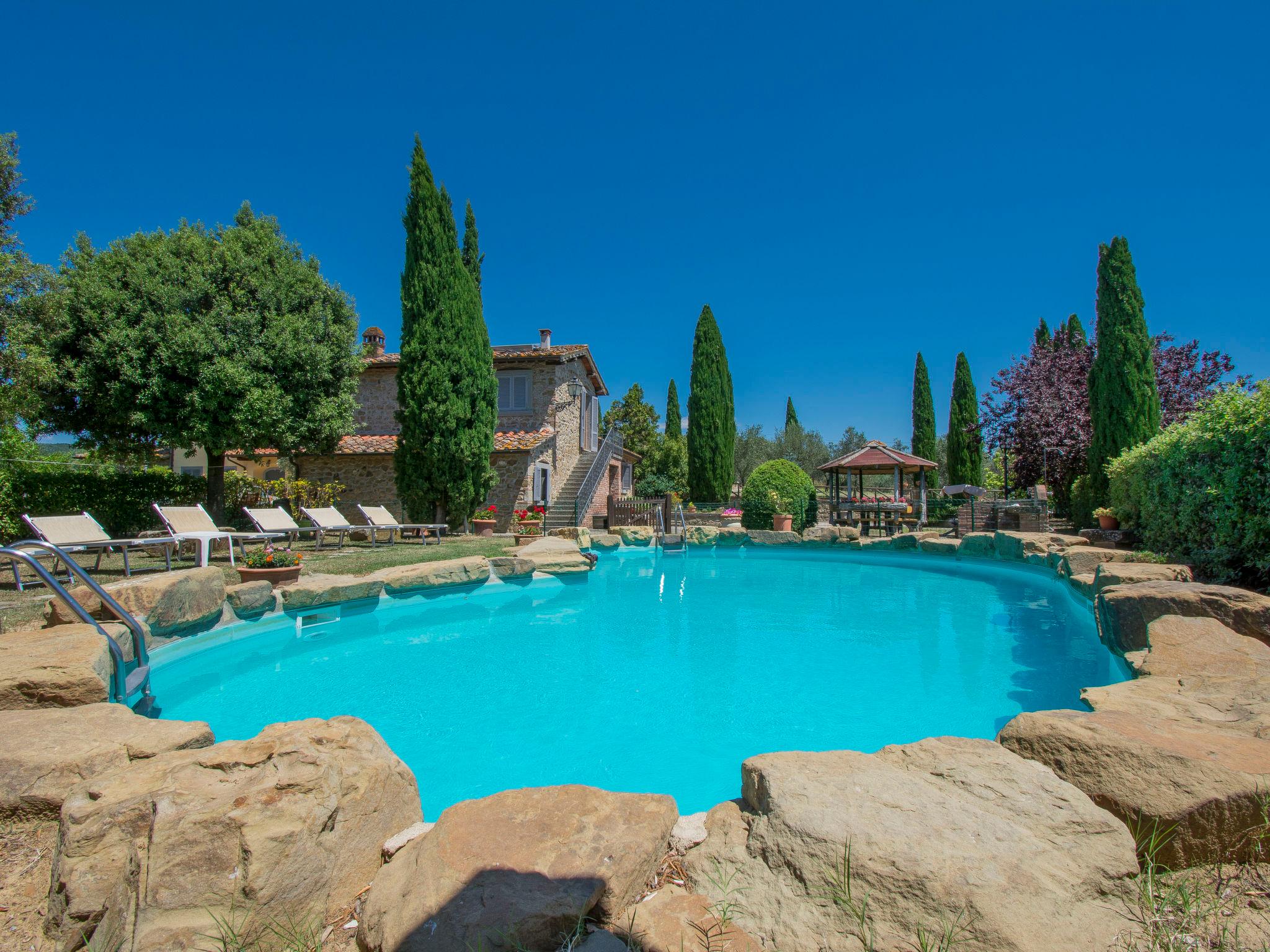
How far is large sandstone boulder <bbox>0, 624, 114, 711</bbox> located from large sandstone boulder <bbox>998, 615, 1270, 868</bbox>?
4.94 m

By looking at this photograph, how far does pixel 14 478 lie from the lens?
10.9 meters

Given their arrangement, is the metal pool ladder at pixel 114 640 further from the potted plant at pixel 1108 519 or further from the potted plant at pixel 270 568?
the potted plant at pixel 1108 519

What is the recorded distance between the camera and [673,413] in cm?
3450

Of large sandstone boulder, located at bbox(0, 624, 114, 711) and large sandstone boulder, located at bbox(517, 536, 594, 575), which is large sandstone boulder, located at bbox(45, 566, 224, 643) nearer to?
large sandstone boulder, located at bbox(0, 624, 114, 711)

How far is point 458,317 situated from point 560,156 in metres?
5.20

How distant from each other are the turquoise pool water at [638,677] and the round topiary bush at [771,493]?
8.25m

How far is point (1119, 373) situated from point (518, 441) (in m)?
17.3

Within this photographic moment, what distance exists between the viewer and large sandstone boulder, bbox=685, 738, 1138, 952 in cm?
148

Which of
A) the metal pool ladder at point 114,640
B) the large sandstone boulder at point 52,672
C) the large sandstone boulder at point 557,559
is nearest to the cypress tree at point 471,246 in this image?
the large sandstone boulder at point 557,559

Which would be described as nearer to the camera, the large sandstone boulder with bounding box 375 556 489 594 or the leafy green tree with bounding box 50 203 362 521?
the large sandstone boulder with bounding box 375 556 489 594

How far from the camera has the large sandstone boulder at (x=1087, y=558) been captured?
25.4ft

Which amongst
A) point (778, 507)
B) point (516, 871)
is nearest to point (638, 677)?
point (516, 871)

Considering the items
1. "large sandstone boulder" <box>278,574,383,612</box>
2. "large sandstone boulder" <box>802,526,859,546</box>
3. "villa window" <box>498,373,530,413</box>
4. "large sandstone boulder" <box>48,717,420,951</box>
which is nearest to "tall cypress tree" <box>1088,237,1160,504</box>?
"large sandstone boulder" <box>802,526,859,546</box>

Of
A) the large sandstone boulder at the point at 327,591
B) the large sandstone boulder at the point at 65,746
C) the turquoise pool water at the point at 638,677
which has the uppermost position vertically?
the large sandstone boulder at the point at 65,746
